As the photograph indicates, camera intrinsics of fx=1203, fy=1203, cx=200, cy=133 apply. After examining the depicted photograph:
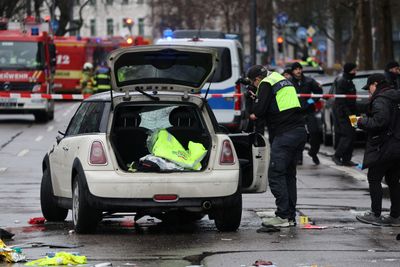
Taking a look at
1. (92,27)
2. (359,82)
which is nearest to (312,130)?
(359,82)

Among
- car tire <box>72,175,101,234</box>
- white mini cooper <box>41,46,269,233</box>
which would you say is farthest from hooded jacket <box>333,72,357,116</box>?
car tire <box>72,175,101,234</box>

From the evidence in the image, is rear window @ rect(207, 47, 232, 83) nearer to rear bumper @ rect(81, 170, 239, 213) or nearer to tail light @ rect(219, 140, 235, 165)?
tail light @ rect(219, 140, 235, 165)

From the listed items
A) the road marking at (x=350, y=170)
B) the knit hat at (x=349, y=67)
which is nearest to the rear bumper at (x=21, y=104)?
the road marking at (x=350, y=170)

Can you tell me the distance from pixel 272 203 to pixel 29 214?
115 inches

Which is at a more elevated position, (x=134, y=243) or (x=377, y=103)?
(x=377, y=103)

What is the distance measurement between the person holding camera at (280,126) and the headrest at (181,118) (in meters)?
0.62

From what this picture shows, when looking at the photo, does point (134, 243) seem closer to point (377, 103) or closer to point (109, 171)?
point (109, 171)

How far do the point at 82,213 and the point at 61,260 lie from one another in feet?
5.87

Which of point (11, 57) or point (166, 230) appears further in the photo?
point (11, 57)

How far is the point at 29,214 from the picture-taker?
505 inches

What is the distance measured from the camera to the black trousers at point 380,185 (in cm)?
1218

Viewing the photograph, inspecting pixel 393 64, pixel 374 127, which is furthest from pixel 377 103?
pixel 393 64

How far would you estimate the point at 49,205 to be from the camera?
480 inches

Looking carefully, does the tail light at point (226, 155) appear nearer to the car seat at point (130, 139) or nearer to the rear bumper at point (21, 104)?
the car seat at point (130, 139)
